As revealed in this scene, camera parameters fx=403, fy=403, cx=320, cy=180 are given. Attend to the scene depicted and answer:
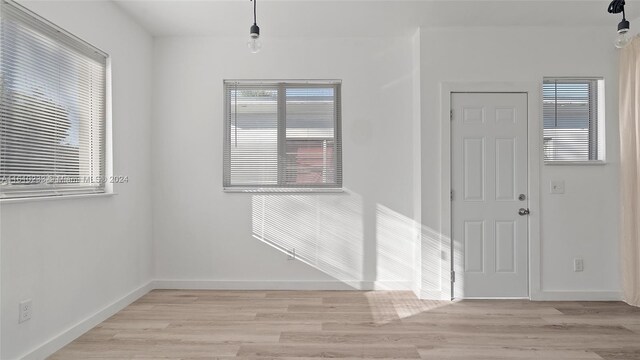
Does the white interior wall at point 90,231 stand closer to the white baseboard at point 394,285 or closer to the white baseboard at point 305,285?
the white baseboard at point 305,285

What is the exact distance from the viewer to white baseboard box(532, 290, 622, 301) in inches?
158

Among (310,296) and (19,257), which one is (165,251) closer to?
(310,296)

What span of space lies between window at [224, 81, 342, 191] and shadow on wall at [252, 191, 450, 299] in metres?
0.20

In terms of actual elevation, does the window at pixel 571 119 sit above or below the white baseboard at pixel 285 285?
above

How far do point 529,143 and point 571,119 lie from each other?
57cm

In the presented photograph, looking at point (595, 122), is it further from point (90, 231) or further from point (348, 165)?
point (90, 231)

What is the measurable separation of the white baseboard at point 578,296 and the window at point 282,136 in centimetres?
238

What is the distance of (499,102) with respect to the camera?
4.03 meters

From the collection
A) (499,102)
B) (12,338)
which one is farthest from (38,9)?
(499,102)

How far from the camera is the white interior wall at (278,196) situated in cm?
436

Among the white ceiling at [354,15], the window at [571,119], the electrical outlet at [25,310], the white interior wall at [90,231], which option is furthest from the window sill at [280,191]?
the window at [571,119]

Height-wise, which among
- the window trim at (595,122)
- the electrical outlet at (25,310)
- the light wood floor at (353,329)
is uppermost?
the window trim at (595,122)

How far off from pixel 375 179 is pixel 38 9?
10.4 feet

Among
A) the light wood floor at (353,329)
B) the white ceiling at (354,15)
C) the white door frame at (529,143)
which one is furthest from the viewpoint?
the white door frame at (529,143)
